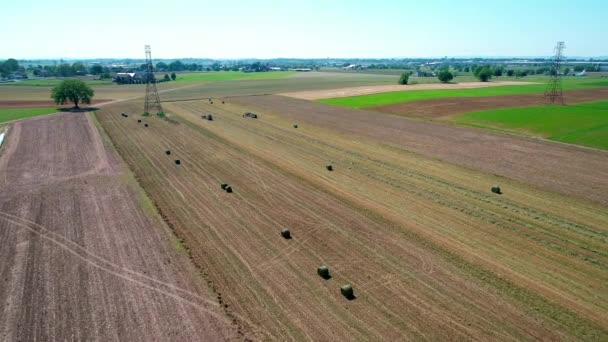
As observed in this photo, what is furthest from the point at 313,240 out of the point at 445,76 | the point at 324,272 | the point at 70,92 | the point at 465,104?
the point at 445,76

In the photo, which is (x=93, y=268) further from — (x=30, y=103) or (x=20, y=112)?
(x=30, y=103)

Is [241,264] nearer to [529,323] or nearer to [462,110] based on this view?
[529,323]

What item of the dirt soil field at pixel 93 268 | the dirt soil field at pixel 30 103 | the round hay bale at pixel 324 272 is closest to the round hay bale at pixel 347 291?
the round hay bale at pixel 324 272

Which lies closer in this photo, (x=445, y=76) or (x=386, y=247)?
(x=386, y=247)

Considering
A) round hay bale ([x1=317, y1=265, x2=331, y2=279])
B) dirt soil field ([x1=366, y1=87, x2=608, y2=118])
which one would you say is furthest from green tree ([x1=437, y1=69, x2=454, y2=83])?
round hay bale ([x1=317, y1=265, x2=331, y2=279])

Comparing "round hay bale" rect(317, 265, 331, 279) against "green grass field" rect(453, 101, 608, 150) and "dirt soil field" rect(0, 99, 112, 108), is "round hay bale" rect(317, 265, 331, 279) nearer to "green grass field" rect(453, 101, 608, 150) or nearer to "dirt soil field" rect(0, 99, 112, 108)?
"green grass field" rect(453, 101, 608, 150)

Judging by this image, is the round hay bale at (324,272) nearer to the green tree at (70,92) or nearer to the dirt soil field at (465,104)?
the dirt soil field at (465,104)

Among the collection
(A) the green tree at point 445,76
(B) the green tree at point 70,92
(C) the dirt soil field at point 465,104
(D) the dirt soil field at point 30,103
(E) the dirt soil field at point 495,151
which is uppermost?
(A) the green tree at point 445,76

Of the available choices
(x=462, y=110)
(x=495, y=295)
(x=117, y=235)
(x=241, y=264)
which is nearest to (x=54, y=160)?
(x=117, y=235)
